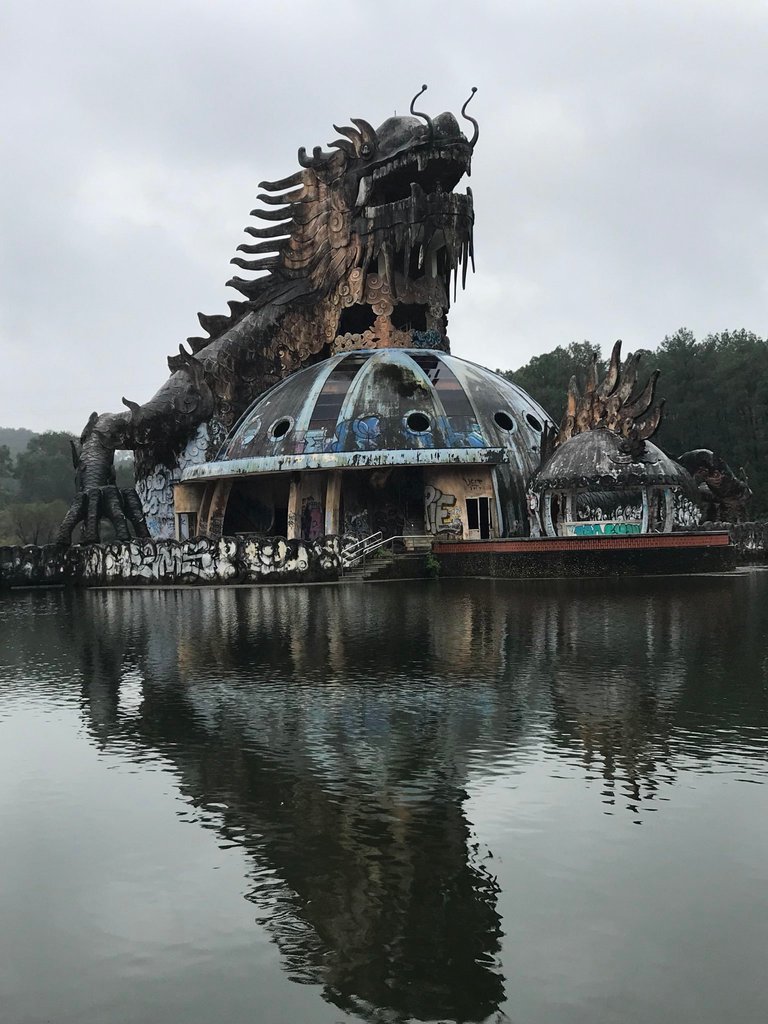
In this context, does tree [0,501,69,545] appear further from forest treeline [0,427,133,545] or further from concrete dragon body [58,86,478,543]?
concrete dragon body [58,86,478,543]

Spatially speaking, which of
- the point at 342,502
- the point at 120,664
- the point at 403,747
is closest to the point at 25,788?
the point at 403,747

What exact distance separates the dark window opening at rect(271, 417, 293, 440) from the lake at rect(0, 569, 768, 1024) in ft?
107

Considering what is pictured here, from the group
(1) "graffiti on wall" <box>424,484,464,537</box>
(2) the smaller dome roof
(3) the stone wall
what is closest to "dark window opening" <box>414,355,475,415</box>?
(1) "graffiti on wall" <box>424,484,464,537</box>

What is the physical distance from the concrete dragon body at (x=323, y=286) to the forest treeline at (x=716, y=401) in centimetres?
2479

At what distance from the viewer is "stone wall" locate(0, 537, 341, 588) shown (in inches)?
1380

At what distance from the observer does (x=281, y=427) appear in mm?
46406

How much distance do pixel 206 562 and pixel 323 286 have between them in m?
19.4

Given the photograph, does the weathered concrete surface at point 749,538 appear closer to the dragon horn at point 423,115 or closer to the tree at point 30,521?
the dragon horn at point 423,115

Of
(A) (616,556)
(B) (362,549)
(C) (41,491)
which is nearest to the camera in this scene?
(A) (616,556)

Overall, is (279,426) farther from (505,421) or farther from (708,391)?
(708,391)

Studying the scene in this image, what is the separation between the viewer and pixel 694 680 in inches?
466

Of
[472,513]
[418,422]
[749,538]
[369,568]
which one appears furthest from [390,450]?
[749,538]

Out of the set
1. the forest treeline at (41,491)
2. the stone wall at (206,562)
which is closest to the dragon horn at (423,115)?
the stone wall at (206,562)

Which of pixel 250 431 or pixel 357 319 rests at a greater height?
pixel 357 319
